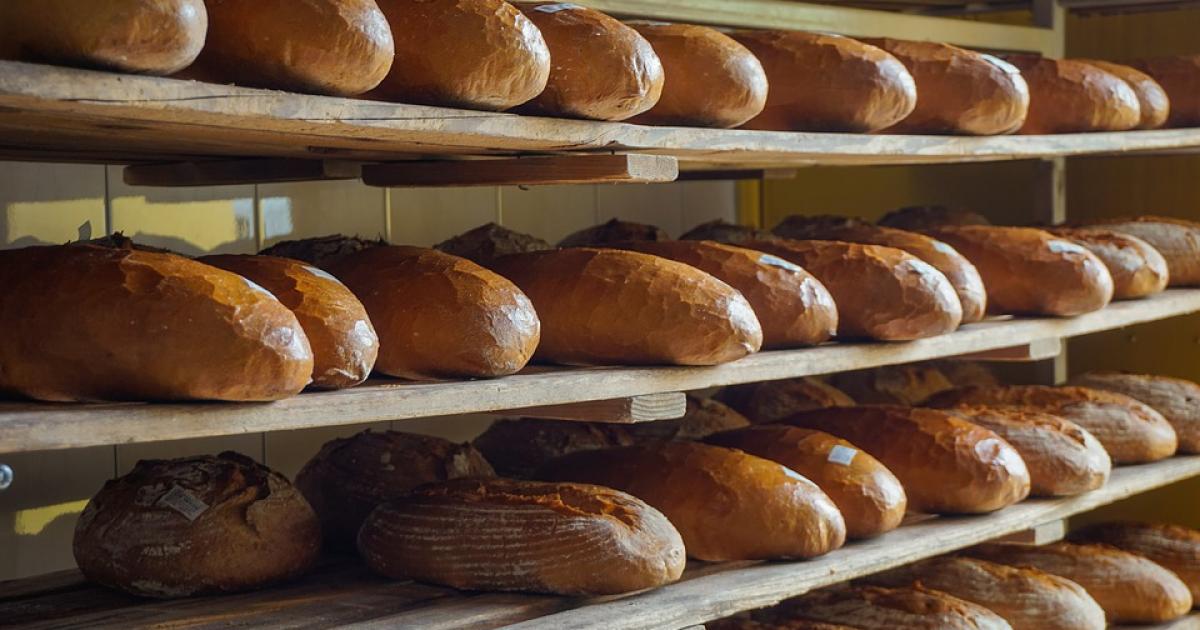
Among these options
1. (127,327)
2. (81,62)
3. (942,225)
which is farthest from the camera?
(942,225)

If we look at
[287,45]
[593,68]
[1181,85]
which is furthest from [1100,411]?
[287,45]

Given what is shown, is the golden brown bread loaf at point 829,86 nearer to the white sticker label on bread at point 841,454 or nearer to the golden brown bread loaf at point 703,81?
the golden brown bread loaf at point 703,81

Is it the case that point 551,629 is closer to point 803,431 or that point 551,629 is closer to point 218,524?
point 218,524

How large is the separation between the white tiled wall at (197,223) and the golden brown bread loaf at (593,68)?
35.5 inches

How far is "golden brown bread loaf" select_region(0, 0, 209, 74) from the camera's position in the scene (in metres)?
1.62

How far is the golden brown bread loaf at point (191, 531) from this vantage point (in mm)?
2299

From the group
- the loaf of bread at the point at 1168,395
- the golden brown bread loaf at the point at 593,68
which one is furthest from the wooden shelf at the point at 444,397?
the loaf of bread at the point at 1168,395

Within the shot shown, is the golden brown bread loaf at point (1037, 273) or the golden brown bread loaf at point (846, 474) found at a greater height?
the golden brown bread loaf at point (1037, 273)

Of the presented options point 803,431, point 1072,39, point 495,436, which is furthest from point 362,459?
point 1072,39

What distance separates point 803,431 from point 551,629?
94 centimetres

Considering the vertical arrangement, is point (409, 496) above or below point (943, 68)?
below

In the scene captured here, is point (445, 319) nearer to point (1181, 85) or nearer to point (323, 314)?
point (323, 314)

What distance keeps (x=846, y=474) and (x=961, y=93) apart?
82cm

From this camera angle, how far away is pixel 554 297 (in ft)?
8.32
